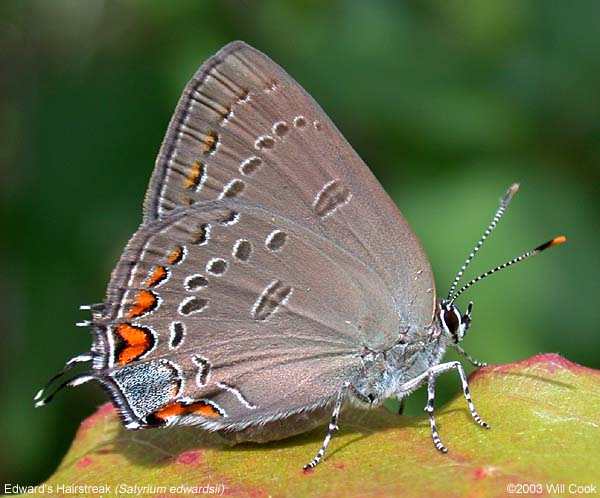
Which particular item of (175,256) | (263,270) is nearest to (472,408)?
(263,270)

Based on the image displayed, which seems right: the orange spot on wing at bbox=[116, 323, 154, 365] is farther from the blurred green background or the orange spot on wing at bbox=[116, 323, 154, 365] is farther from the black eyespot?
the blurred green background

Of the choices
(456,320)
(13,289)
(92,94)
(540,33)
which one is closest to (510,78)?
(540,33)

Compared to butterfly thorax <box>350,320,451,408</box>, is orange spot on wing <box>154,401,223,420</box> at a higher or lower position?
lower

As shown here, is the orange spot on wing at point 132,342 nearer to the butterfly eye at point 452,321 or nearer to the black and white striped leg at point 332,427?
the black and white striped leg at point 332,427

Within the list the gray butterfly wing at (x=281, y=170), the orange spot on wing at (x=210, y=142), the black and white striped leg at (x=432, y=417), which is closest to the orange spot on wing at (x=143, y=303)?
the gray butterfly wing at (x=281, y=170)

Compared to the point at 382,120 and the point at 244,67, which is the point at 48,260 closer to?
the point at 382,120

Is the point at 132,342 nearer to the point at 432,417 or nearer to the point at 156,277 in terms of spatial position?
the point at 156,277

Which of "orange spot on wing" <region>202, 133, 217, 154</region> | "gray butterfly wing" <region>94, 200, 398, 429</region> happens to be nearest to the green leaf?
"gray butterfly wing" <region>94, 200, 398, 429</region>
